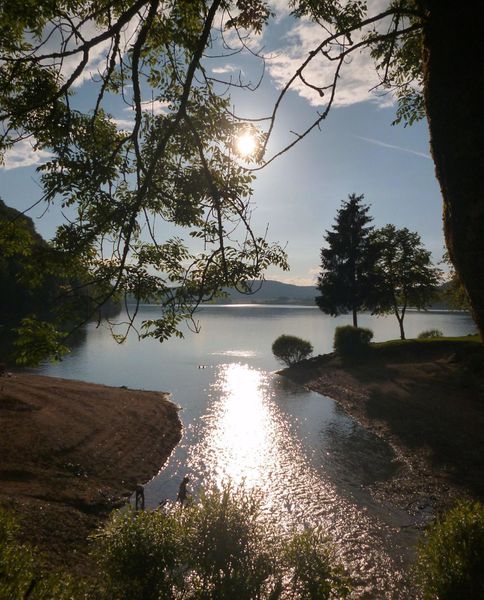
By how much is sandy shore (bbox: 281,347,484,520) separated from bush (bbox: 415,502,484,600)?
669 centimetres

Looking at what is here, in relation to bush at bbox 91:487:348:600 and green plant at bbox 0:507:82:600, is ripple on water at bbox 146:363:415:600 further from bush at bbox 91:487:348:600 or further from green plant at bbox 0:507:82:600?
green plant at bbox 0:507:82:600

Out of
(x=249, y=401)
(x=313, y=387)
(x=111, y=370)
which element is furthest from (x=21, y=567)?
(x=111, y=370)

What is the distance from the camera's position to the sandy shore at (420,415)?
15.3m

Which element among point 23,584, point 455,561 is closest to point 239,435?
point 455,561

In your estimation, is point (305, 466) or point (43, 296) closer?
point (43, 296)

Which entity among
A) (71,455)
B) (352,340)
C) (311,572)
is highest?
(352,340)

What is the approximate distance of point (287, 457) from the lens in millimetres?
18703

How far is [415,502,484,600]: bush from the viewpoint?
678cm

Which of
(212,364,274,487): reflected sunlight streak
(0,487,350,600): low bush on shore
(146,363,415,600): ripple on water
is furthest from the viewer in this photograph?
(212,364,274,487): reflected sunlight streak

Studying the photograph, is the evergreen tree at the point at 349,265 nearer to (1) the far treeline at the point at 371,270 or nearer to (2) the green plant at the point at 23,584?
(1) the far treeline at the point at 371,270

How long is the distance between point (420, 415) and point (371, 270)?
78.7ft

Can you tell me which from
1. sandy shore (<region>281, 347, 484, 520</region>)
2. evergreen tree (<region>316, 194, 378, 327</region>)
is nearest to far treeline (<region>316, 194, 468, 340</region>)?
evergreen tree (<region>316, 194, 378, 327</region>)

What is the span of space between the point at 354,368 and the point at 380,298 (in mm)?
11372

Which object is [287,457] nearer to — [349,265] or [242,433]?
[242,433]
